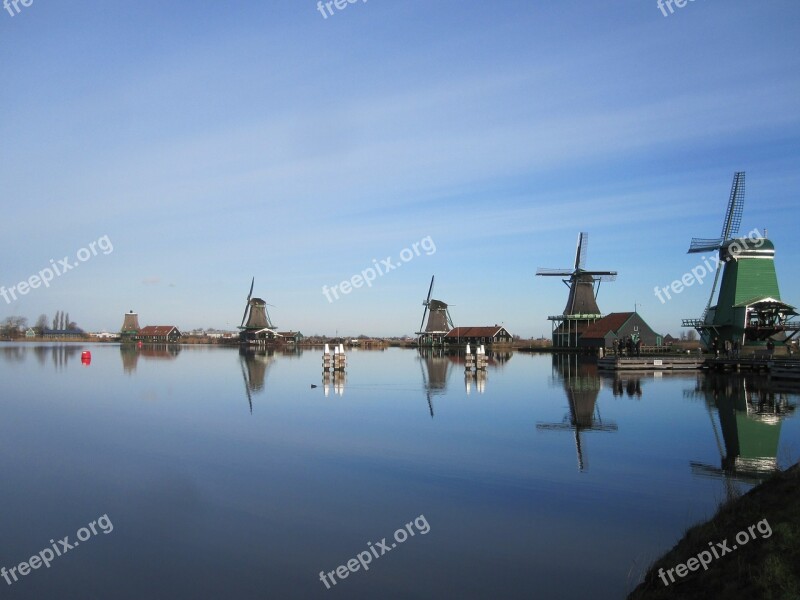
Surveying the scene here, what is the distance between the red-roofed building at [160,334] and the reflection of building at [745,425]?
3522 inches

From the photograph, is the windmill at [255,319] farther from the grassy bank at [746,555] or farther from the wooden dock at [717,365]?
the grassy bank at [746,555]

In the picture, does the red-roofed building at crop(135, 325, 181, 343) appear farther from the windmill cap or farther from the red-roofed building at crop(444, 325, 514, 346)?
the windmill cap

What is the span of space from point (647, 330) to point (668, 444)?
148ft

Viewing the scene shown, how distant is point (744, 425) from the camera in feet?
58.2

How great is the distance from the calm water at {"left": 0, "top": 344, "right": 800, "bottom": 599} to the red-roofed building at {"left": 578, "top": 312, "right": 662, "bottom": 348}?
106ft

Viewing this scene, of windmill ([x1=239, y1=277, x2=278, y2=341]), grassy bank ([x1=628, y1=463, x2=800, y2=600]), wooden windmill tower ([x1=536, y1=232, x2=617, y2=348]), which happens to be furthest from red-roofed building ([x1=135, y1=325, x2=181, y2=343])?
grassy bank ([x1=628, y1=463, x2=800, y2=600])

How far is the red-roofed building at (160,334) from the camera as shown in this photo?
10475cm

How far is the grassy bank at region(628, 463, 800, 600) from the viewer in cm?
563

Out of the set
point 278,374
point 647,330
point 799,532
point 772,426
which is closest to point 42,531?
point 799,532

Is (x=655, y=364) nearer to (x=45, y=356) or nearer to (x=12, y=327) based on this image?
(x=45, y=356)

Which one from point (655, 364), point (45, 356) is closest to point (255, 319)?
point (45, 356)

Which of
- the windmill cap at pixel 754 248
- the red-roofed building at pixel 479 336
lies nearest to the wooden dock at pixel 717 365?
the windmill cap at pixel 754 248

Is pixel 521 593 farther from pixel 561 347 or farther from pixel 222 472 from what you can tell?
pixel 561 347

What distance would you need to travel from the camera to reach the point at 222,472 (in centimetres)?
1247
